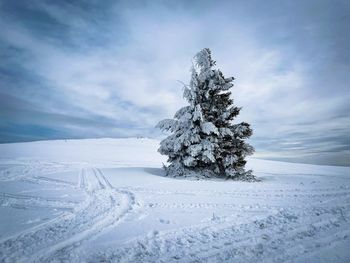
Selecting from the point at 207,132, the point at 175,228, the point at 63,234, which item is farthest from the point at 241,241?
the point at 207,132

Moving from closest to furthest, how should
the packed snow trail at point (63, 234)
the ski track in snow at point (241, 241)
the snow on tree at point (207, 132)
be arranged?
the ski track in snow at point (241, 241)
the packed snow trail at point (63, 234)
the snow on tree at point (207, 132)

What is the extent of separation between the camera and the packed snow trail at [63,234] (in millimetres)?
3883

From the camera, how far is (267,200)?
7805mm

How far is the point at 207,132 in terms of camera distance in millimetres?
14203

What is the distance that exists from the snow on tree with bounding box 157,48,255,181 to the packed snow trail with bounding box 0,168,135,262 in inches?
298

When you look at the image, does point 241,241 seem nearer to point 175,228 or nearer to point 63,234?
point 175,228

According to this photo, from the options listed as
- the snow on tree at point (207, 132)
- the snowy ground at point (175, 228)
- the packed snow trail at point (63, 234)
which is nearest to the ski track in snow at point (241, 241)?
the snowy ground at point (175, 228)

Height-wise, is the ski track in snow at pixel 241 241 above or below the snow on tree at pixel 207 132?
below

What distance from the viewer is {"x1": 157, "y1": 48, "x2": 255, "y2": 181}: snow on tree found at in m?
14.5

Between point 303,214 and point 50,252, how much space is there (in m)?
5.85

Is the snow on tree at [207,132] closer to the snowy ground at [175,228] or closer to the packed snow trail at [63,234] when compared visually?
the snowy ground at [175,228]

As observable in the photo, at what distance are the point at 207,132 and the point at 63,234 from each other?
1058cm

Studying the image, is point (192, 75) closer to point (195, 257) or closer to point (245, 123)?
point (245, 123)

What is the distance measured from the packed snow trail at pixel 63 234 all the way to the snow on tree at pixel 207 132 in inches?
298
